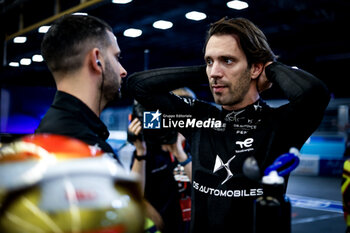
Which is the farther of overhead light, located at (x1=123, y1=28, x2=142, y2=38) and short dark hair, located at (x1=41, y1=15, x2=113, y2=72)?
overhead light, located at (x1=123, y1=28, x2=142, y2=38)

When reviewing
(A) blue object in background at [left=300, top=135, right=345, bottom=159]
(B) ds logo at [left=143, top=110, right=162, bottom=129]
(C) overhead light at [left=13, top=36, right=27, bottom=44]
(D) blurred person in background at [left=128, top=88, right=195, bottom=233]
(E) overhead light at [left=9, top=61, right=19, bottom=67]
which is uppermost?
(C) overhead light at [left=13, top=36, right=27, bottom=44]

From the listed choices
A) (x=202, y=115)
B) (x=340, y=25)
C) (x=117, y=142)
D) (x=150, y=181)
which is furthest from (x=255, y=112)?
(x=117, y=142)

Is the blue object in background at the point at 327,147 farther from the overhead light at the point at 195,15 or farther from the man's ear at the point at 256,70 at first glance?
the man's ear at the point at 256,70

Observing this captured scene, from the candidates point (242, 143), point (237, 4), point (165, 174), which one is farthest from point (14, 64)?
point (242, 143)

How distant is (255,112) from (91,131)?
0.86 meters

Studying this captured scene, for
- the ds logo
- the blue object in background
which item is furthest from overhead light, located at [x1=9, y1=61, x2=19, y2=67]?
the blue object in background

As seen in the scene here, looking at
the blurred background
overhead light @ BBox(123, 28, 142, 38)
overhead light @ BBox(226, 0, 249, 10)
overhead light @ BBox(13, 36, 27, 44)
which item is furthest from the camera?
overhead light @ BBox(13, 36, 27, 44)

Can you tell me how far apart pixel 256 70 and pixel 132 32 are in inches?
186

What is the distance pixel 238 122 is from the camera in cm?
161

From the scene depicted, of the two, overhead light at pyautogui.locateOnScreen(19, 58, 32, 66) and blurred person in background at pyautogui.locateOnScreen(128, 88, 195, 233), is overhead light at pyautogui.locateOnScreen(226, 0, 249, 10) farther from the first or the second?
overhead light at pyautogui.locateOnScreen(19, 58, 32, 66)

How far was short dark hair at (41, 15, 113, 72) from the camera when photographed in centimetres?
113

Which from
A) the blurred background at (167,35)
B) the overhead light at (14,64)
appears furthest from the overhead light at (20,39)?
the overhead light at (14,64)

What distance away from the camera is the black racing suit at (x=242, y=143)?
4.74 ft

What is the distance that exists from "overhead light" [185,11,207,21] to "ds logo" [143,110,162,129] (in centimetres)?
344
